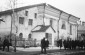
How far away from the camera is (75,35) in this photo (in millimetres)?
44531

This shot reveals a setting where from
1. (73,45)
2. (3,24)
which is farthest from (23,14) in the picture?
(73,45)

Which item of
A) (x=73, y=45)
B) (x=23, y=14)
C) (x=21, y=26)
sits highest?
(x=23, y=14)

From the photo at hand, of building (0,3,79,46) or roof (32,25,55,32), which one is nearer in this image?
roof (32,25,55,32)

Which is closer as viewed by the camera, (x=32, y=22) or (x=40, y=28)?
(x=40, y=28)

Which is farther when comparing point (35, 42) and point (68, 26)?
point (68, 26)

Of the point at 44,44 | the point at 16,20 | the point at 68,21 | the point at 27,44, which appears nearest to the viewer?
the point at 44,44

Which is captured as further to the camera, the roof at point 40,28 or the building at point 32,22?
the building at point 32,22

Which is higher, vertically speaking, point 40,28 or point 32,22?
point 32,22

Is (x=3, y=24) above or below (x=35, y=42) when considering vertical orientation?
above

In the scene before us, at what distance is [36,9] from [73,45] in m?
10.6

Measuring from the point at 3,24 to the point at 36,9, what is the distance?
23.6 feet

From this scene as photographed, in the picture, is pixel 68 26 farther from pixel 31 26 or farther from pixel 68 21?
pixel 31 26

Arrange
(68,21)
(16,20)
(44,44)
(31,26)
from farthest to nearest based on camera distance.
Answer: (68,21)
(31,26)
(16,20)
(44,44)

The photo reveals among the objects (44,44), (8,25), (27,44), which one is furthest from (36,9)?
(44,44)
